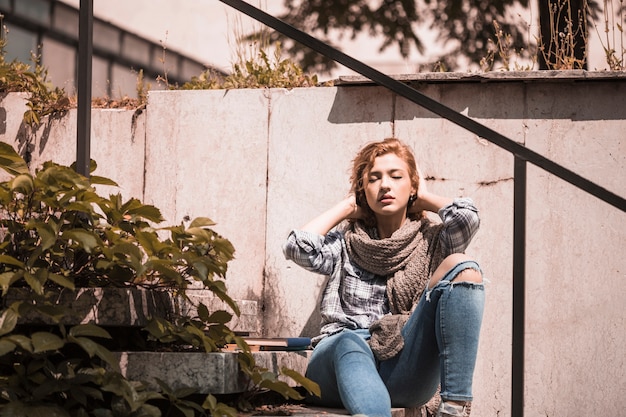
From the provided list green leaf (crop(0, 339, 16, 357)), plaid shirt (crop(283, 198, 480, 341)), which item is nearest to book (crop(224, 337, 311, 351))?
plaid shirt (crop(283, 198, 480, 341))

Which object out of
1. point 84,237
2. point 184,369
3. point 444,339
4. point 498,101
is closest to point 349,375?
point 444,339

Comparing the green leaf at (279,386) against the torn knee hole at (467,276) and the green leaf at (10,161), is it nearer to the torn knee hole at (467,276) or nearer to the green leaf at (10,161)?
the torn knee hole at (467,276)

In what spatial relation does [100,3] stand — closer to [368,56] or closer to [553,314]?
[368,56]

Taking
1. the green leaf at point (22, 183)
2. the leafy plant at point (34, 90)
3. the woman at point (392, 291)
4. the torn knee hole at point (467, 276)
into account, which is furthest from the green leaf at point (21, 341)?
the leafy plant at point (34, 90)

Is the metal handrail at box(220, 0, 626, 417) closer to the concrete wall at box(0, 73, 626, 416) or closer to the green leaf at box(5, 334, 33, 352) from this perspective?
the green leaf at box(5, 334, 33, 352)

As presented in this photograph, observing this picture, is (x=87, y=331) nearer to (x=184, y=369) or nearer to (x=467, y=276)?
(x=184, y=369)

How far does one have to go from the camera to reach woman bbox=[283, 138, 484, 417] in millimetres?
3369

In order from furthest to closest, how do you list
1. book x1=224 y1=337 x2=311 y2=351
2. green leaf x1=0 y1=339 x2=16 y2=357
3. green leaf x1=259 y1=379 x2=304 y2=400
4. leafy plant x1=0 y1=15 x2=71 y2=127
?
leafy plant x1=0 y1=15 x2=71 y2=127 < book x1=224 y1=337 x2=311 y2=351 < green leaf x1=259 y1=379 x2=304 y2=400 < green leaf x1=0 y1=339 x2=16 y2=357

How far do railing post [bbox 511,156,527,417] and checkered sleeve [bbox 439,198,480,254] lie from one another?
819 mm

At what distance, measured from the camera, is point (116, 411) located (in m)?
2.66

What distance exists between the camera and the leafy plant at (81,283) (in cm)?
256

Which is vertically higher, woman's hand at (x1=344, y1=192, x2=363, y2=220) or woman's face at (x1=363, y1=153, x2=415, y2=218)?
woman's face at (x1=363, y1=153, x2=415, y2=218)

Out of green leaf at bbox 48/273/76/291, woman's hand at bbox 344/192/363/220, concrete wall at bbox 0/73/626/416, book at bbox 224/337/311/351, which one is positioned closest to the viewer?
Result: green leaf at bbox 48/273/76/291

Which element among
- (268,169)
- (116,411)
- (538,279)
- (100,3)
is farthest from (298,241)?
(100,3)
